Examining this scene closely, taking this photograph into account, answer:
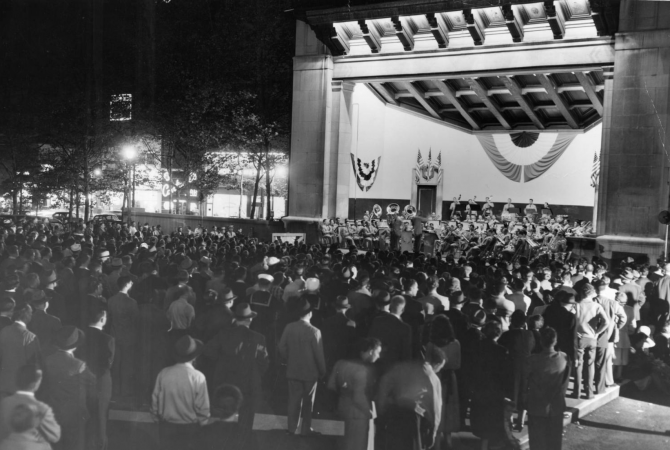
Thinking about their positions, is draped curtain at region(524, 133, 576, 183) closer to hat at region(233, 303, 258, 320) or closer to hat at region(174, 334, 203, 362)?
hat at region(233, 303, 258, 320)

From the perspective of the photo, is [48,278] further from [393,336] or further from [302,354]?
[393,336]

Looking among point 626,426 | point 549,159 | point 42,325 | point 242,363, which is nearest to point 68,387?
point 242,363

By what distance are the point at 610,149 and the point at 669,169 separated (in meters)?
2.15

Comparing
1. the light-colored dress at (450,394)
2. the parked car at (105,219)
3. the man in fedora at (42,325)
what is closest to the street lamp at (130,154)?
the parked car at (105,219)

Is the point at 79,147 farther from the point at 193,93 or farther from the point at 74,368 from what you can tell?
the point at 74,368

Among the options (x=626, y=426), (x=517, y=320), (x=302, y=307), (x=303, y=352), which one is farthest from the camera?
(x=626, y=426)

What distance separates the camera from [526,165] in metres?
37.9

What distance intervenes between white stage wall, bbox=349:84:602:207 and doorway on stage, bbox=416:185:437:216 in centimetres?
66

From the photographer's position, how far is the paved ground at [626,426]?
910 centimetres

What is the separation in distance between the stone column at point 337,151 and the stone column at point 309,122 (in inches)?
9.6

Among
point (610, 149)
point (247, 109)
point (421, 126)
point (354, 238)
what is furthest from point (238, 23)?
point (610, 149)

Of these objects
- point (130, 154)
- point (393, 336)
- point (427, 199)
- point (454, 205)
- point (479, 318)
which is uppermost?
point (130, 154)

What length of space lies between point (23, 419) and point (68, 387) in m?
1.63

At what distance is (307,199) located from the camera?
104ft
